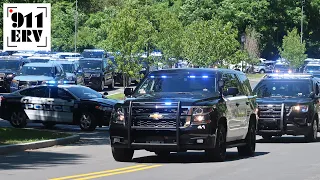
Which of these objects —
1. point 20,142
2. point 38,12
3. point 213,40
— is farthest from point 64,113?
point 213,40

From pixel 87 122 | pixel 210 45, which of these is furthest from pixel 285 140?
pixel 210 45

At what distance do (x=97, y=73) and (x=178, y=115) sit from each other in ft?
117

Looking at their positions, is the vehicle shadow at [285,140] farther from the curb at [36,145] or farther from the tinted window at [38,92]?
the tinted window at [38,92]

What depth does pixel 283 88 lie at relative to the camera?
83.1 feet

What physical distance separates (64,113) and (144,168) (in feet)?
42.8

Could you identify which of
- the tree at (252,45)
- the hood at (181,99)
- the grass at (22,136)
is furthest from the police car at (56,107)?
the tree at (252,45)

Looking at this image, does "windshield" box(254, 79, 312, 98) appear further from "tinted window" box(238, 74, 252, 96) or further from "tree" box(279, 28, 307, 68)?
"tree" box(279, 28, 307, 68)

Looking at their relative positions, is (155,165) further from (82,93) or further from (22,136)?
(82,93)

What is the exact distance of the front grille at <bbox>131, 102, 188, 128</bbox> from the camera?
17016 millimetres

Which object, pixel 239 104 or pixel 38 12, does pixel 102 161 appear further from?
pixel 38 12

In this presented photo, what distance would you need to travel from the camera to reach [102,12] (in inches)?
3654

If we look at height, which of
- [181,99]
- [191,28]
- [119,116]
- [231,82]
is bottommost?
[119,116]

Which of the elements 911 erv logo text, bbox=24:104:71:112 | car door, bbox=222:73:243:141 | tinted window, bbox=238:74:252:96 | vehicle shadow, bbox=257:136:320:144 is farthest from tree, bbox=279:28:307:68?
car door, bbox=222:73:243:141

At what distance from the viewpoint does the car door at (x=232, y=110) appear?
1834 cm
